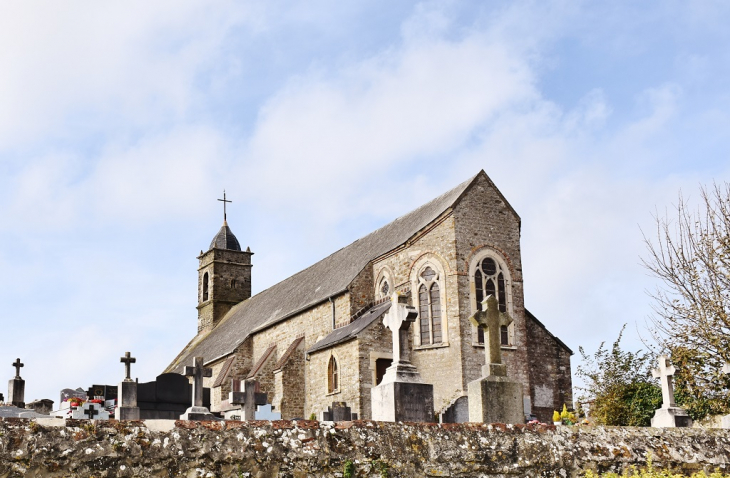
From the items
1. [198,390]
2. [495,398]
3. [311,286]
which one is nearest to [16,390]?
[198,390]

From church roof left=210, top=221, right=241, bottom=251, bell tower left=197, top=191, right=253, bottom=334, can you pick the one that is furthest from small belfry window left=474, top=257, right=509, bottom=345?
church roof left=210, top=221, right=241, bottom=251

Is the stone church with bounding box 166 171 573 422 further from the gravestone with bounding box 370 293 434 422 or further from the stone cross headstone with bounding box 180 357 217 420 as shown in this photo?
the gravestone with bounding box 370 293 434 422

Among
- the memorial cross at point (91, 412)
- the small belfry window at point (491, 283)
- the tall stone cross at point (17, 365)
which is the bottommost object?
the memorial cross at point (91, 412)

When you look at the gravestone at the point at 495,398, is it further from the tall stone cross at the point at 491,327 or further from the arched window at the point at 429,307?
the arched window at the point at 429,307

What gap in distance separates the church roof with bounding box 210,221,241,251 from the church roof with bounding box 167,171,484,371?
394 cm

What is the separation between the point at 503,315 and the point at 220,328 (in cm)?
3447

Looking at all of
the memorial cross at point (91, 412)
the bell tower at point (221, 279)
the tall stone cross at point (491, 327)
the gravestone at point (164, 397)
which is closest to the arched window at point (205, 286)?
the bell tower at point (221, 279)

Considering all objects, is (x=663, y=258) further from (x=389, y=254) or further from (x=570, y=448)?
(x=570, y=448)

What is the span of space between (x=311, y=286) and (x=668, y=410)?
21.8 metres

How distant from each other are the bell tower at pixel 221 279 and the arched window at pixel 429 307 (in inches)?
897

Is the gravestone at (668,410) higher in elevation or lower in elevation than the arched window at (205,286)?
lower

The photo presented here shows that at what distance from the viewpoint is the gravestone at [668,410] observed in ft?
39.4

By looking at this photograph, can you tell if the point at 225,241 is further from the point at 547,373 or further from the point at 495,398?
the point at 495,398

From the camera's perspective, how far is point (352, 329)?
25.6 m
